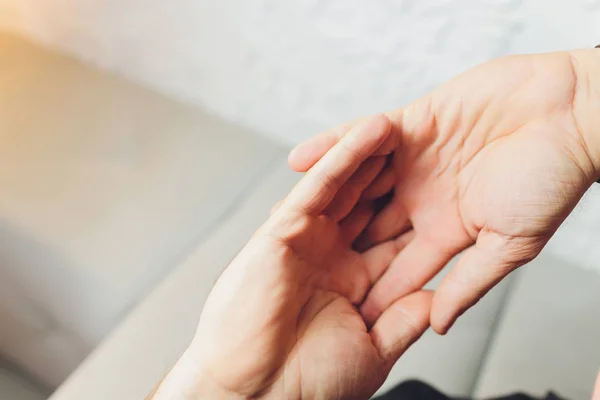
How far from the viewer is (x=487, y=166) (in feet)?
1.75

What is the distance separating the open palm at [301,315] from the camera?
477mm

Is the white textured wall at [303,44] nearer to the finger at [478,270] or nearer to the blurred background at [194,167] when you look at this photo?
the blurred background at [194,167]

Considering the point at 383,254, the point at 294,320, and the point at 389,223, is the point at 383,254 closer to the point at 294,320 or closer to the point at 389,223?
the point at 389,223

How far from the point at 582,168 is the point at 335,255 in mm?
239

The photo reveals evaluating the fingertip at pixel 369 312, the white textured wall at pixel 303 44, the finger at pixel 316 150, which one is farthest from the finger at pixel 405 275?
Result: the white textured wall at pixel 303 44

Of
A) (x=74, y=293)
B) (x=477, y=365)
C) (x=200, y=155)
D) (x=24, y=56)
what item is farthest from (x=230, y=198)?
(x=24, y=56)

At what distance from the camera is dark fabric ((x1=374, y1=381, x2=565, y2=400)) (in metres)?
0.63

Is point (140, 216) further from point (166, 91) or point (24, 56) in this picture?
point (24, 56)

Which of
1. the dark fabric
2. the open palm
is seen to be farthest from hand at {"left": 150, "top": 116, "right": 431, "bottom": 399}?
the dark fabric

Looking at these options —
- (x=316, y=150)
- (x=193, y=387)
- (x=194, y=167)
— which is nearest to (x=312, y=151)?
(x=316, y=150)

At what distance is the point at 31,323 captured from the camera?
77cm

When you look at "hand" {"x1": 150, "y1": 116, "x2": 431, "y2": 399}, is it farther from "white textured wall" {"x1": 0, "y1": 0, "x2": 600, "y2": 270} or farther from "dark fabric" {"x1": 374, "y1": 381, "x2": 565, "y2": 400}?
"white textured wall" {"x1": 0, "y1": 0, "x2": 600, "y2": 270}

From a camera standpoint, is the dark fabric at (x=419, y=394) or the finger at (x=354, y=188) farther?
the dark fabric at (x=419, y=394)

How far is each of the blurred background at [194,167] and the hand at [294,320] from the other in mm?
157
